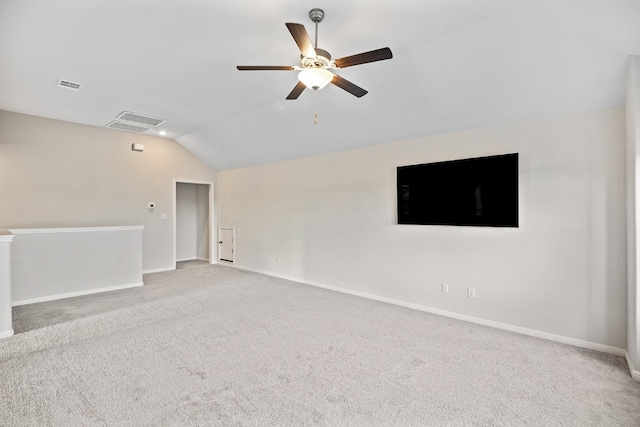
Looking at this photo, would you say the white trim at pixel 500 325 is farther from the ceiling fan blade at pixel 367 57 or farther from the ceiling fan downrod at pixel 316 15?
the ceiling fan downrod at pixel 316 15

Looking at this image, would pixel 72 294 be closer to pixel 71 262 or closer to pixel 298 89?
pixel 71 262

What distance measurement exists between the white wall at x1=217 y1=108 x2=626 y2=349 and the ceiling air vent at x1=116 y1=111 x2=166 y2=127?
2498 millimetres

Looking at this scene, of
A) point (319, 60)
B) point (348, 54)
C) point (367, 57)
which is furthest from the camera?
Result: point (348, 54)

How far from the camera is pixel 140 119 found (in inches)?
213

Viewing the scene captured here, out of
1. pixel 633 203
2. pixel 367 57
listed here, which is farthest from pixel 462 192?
pixel 367 57

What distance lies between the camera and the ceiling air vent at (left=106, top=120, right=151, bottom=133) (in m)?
5.70

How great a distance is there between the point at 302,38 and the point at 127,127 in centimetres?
513

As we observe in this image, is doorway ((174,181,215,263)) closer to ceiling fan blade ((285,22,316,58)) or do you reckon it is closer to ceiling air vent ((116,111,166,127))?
ceiling air vent ((116,111,166,127))

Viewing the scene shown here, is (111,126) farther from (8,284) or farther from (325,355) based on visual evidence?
(325,355)

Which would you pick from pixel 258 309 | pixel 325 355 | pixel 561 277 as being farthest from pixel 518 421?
pixel 258 309

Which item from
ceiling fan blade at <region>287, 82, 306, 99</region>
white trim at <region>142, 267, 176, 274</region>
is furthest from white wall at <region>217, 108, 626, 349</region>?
white trim at <region>142, 267, 176, 274</region>

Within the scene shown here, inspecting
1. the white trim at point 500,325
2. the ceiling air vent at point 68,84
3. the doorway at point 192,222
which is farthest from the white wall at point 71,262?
the white trim at point 500,325

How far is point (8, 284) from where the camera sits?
3406 mm

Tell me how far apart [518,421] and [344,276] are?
335 centimetres
